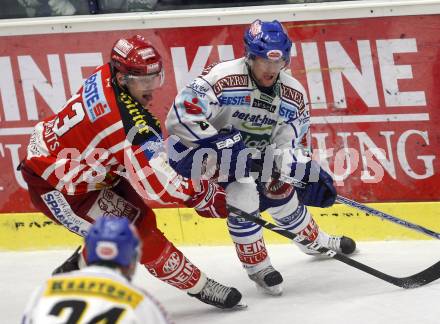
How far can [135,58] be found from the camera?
14.2 feet

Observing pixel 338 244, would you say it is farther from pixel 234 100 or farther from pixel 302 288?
pixel 234 100

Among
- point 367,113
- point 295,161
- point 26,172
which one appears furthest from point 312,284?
point 26,172

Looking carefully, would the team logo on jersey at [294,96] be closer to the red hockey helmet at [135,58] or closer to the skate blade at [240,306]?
the red hockey helmet at [135,58]

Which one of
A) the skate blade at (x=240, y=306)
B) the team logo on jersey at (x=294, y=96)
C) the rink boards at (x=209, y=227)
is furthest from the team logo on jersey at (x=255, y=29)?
the rink boards at (x=209, y=227)

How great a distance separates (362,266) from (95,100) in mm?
1363

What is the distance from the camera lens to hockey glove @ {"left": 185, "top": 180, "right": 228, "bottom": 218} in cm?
→ 466

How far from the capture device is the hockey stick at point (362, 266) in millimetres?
4633

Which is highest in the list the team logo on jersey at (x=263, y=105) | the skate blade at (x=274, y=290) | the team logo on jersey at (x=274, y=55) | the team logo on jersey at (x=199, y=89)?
the team logo on jersey at (x=274, y=55)

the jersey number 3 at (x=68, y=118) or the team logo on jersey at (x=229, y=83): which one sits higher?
the team logo on jersey at (x=229, y=83)

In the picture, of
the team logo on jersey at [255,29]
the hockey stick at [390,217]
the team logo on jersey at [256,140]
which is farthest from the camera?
the hockey stick at [390,217]

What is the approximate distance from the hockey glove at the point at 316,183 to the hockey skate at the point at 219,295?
0.58m

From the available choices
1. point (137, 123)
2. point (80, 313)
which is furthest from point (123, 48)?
point (80, 313)

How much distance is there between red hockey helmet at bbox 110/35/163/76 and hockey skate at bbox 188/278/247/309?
0.96m

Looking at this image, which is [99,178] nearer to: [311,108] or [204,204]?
[204,204]
